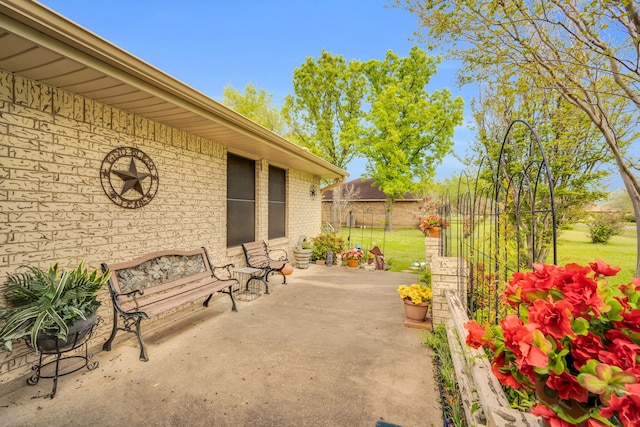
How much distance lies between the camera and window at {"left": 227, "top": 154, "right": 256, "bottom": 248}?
19.5 feet

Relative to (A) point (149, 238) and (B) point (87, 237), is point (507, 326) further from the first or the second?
(A) point (149, 238)

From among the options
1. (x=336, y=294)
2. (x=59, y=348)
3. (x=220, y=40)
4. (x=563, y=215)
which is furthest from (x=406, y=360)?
(x=220, y=40)

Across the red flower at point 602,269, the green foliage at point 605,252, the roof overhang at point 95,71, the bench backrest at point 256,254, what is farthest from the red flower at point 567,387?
the green foliage at point 605,252

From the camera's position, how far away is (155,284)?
3.92 meters

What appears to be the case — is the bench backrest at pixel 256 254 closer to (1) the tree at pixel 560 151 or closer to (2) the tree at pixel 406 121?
(1) the tree at pixel 560 151

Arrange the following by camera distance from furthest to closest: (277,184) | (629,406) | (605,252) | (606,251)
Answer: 1. (606,251)
2. (605,252)
3. (277,184)
4. (629,406)

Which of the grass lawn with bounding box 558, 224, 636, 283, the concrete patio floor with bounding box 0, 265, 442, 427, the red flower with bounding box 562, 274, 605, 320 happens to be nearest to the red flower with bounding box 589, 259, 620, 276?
the red flower with bounding box 562, 274, 605, 320

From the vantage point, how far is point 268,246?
23.2ft

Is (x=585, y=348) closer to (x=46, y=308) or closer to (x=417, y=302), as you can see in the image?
(x=417, y=302)

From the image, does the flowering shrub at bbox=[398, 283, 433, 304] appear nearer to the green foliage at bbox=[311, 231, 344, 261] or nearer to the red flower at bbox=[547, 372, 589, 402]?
the red flower at bbox=[547, 372, 589, 402]

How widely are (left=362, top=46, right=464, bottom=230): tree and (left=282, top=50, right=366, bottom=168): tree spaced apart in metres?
0.95

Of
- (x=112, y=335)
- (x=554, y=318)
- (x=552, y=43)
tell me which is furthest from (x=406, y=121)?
(x=554, y=318)

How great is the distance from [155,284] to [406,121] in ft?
50.6

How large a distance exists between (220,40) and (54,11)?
41.9 feet
